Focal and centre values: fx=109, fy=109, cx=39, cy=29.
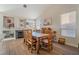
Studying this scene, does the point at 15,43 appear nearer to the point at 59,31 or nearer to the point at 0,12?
the point at 0,12

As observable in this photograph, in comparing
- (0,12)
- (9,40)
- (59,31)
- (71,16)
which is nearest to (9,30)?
(9,40)

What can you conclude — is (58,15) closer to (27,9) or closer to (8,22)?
(27,9)

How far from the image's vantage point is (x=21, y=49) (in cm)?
204

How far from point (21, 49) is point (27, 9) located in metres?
0.75

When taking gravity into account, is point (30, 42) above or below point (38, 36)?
below

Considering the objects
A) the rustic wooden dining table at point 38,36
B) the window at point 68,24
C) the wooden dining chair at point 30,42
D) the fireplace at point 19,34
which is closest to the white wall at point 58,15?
the window at point 68,24

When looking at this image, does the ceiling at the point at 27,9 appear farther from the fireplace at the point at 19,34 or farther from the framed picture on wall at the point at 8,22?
the fireplace at the point at 19,34

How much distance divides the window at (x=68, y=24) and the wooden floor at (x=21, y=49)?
249 mm

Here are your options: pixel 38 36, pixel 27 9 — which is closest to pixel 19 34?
pixel 38 36

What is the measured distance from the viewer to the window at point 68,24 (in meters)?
1.99

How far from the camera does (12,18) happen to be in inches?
77.8

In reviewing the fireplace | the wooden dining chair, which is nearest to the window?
the wooden dining chair

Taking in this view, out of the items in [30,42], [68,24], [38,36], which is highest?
[68,24]
